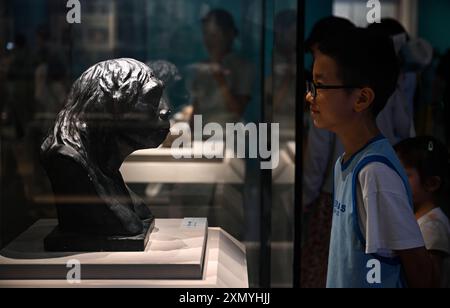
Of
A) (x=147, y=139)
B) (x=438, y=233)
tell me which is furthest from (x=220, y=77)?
(x=438, y=233)

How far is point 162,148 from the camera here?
2512 millimetres

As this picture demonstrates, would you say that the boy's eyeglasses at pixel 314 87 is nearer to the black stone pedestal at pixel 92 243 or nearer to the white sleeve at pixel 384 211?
the white sleeve at pixel 384 211

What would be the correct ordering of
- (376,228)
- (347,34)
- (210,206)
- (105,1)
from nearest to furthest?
(376,228), (347,34), (105,1), (210,206)

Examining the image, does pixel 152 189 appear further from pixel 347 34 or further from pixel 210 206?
pixel 347 34

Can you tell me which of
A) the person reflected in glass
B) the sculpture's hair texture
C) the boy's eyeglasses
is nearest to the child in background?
the boy's eyeglasses

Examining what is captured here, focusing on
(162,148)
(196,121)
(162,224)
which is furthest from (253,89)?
(162,224)

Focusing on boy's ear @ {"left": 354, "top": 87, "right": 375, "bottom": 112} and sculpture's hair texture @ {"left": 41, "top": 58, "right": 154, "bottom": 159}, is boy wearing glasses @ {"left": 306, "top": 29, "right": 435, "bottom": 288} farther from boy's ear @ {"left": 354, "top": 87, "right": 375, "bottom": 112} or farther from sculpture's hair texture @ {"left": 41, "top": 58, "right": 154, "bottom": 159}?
sculpture's hair texture @ {"left": 41, "top": 58, "right": 154, "bottom": 159}

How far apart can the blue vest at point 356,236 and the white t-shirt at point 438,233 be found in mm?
166

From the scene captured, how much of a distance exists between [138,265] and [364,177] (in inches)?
26.2

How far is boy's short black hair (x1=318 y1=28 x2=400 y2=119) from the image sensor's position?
2.16 m

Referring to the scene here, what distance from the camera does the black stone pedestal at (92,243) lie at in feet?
7.27

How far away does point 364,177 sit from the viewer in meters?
2.07

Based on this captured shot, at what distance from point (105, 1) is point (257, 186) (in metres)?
0.83

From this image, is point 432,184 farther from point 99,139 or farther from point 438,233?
point 99,139
